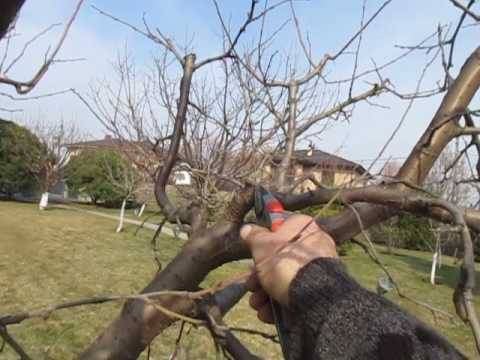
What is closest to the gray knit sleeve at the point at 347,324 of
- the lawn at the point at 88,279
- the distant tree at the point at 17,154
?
the lawn at the point at 88,279

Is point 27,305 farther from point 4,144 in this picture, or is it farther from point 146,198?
point 4,144

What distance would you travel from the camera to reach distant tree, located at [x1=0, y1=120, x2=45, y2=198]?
24.7m

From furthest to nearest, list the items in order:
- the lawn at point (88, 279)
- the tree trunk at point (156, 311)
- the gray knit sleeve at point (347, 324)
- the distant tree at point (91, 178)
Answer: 1. the distant tree at point (91, 178)
2. the lawn at point (88, 279)
3. the tree trunk at point (156, 311)
4. the gray knit sleeve at point (347, 324)

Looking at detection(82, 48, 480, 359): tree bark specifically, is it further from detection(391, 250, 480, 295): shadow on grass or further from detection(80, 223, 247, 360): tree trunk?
detection(391, 250, 480, 295): shadow on grass

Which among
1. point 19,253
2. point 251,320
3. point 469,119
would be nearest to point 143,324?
point 469,119

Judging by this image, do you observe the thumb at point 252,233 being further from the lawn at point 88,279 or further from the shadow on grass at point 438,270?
the shadow on grass at point 438,270

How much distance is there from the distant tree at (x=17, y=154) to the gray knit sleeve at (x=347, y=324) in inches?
1011

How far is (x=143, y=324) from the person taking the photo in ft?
5.16

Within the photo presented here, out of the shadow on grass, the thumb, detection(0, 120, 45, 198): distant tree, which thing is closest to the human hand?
the thumb

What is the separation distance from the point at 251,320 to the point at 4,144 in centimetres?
2061

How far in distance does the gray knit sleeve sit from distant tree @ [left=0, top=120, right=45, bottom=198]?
25.7 meters

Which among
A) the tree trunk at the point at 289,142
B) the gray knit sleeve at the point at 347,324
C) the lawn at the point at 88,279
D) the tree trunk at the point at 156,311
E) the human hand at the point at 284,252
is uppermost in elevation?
the tree trunk at the point at 289,142

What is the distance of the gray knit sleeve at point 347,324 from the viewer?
0.94 metres

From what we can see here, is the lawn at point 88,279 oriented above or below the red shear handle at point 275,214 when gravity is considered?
below
